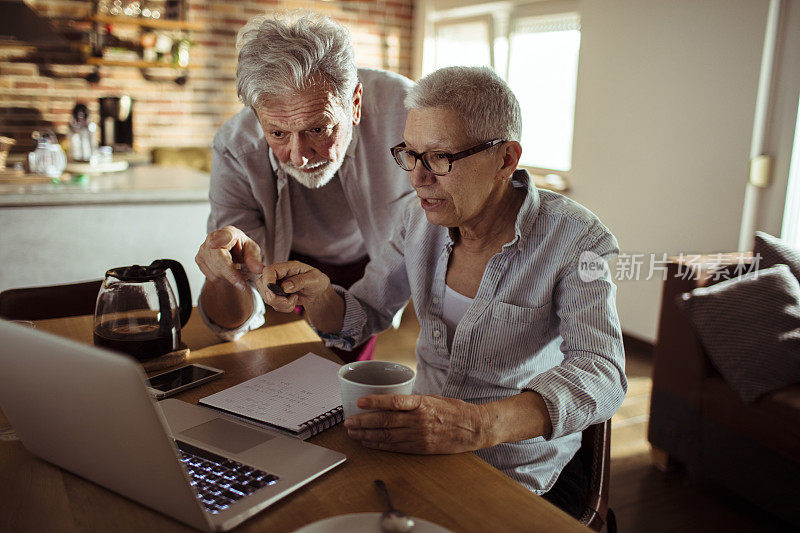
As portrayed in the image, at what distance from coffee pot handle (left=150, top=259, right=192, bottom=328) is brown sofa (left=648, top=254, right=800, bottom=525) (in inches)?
73.2

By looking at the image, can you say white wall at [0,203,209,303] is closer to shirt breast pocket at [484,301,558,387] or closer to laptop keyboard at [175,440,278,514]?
shirt breast pocket at [484,301,558,387]

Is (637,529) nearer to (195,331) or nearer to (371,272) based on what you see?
(371,272)

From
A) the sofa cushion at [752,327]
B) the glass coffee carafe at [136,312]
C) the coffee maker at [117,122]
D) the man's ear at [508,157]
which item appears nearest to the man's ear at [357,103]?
the man's ear at [508,157]

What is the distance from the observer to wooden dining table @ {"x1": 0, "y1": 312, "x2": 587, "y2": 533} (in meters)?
0.77

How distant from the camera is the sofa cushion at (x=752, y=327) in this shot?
215 cm

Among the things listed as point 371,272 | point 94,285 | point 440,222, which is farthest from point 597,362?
point 94,285

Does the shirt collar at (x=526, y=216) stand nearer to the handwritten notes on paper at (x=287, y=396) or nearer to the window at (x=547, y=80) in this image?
the handwritten notes on paper at (x=287, y=396)

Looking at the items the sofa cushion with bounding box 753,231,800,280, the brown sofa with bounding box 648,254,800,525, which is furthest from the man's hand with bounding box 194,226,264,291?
the sofa cushion with bounding box 753,231,800,280

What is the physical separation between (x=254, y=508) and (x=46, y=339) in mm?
308

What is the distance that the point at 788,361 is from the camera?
214 centimetres

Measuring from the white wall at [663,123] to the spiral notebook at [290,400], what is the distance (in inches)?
110

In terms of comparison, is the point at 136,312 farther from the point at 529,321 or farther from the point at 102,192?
the point at 102,192

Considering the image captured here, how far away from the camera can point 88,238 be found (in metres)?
2.88

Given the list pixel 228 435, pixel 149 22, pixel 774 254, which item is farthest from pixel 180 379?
pixel 149 22
